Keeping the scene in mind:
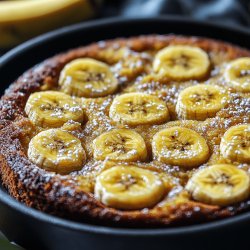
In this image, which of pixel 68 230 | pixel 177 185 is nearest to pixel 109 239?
pixel 68 230

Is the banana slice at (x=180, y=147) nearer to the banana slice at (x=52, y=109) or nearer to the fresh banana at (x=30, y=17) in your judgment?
the banana slice at (x=52, y=109)

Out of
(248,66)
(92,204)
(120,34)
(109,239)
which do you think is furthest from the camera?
(120,34)

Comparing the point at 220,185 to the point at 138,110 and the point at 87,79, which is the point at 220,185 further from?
the point at 87,79

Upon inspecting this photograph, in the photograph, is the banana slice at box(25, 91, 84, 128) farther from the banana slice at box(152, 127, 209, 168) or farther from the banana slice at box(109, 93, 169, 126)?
the banana slice at box(152, 127, 209, 168)

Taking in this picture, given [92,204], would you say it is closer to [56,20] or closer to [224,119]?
[224,119]

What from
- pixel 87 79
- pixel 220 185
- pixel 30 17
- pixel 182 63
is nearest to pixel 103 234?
pixel 220 185

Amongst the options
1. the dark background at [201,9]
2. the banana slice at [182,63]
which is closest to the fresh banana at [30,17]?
the dark background at [201,9]

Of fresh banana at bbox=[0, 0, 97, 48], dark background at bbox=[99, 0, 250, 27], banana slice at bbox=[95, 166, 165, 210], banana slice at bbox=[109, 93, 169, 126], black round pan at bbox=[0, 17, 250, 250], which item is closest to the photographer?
black round pan at bbox=[0, 17, 250, 250]

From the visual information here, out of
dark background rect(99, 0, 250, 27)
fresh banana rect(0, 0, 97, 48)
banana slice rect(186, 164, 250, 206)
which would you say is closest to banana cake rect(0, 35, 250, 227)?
banana slice rect(186, 164, 250, 206)
